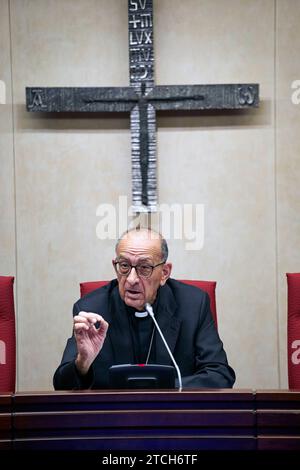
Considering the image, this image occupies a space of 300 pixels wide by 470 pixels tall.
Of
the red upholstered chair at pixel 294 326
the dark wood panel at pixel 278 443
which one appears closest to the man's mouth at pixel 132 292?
the red upholstered chair at pixel 294 326

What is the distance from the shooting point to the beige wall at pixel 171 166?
3404 millimetres

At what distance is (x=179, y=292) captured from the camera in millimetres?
2545

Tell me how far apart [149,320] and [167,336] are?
0.40ft

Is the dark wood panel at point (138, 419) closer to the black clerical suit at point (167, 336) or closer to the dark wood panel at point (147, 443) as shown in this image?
the dark wood panel at point (147, 443)

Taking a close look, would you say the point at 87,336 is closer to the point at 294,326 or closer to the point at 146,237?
the point at 146,237

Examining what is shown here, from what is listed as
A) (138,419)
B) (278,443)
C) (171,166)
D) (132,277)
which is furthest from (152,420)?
(171,166)

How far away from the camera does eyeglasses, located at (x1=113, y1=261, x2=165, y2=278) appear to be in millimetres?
2342

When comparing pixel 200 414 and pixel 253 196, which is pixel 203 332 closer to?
pixel 200 414

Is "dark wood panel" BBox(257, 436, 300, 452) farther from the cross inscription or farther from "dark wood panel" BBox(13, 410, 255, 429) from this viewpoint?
the cross inscription

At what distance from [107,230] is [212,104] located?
2.77 feet

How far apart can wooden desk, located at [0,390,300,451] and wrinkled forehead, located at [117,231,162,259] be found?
91cm

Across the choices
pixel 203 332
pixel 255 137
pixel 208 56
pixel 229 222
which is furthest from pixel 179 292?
pixel 208 56

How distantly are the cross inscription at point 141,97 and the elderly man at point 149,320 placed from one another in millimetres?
1009

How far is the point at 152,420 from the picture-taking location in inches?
56.3
